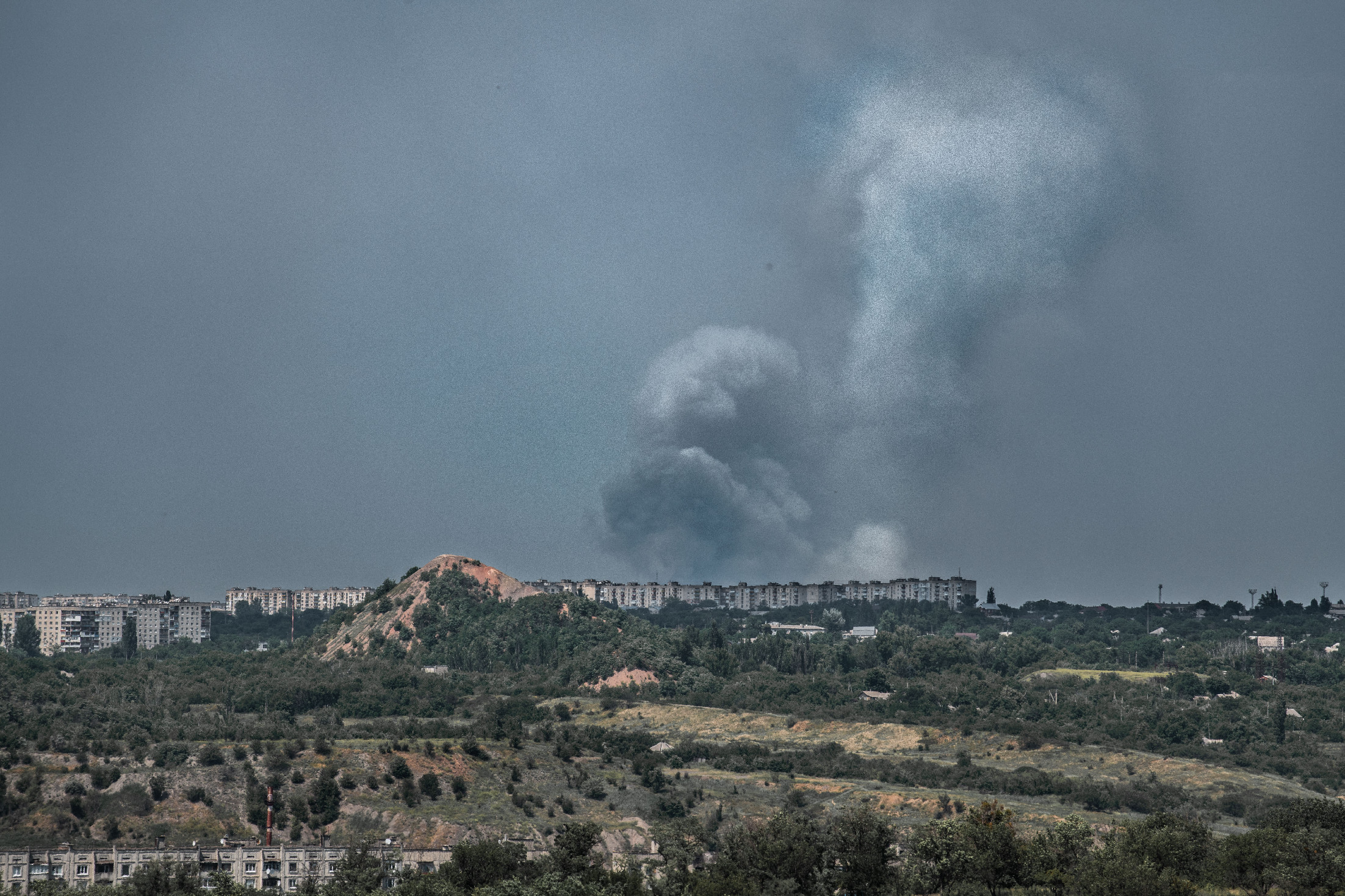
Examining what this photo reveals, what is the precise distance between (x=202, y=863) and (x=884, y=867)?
36.9 m

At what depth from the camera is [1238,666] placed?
163500 mm

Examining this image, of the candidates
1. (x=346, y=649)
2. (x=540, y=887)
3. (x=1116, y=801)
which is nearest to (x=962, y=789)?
(x=1116, y=801)

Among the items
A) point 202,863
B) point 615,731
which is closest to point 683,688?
point 615,731

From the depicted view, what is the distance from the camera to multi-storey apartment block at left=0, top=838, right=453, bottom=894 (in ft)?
225

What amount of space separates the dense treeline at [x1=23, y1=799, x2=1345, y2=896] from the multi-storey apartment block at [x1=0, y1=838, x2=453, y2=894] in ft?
15.1

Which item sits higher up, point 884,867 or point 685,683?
point 685,683

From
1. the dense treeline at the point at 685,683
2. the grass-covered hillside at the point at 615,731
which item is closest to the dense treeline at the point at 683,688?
the dense treeline at the point at 685,683

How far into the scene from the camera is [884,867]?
2453 inches

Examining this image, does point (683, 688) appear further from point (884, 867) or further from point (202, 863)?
point (884, 867)

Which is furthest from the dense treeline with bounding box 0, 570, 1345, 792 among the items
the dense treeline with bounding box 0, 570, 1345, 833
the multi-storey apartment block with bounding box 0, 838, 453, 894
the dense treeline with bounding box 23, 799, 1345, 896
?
the dense treeline with bounding box 23, 799, 1345, 896

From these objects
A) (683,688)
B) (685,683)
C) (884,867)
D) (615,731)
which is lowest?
(884,867)

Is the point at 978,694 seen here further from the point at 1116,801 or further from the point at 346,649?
the point at 346,649

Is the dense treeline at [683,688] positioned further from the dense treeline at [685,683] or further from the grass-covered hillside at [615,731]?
the grass-covered hillside at [615,731]

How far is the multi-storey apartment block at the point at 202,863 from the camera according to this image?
68.7m
